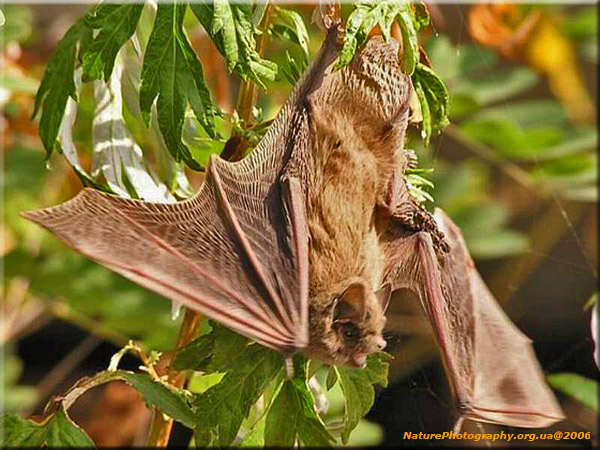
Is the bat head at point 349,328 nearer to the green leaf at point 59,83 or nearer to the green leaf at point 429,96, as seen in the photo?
the green leaf at point 429,96

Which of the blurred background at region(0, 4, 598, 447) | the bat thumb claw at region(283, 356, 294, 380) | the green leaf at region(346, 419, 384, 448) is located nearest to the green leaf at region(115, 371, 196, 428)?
the bat thumb claw at region(283, 356, 294, 380)

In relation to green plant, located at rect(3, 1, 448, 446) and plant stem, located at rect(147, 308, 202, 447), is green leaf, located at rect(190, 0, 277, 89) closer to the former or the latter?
green plant, located at rect(3, 1, 448, 446)

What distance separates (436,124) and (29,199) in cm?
122

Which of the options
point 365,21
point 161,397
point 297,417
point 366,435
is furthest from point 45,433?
point 366,435

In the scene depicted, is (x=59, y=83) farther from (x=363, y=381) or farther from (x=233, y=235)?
(x=363, y=381)

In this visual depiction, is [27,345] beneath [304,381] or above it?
beneath

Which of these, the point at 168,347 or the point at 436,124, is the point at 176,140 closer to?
the point at 436,124

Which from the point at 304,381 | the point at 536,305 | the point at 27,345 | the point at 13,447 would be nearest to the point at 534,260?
the point at 536,305

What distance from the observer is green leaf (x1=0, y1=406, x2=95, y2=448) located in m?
0.86

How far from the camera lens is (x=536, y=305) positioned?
143 cm

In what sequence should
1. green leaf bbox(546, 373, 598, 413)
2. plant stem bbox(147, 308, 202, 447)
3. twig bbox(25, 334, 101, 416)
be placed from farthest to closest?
twig bbox(25, 334, 101, 416), green leaf bbox(546, 373, 598, 413), plant stem bbox(147, 308, 202, 447)

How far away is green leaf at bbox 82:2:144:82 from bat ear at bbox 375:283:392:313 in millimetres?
297

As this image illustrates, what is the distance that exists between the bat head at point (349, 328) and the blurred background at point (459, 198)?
43cm

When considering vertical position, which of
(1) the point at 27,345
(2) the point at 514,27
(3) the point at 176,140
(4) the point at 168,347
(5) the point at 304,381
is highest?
(2) the point at 514,27
